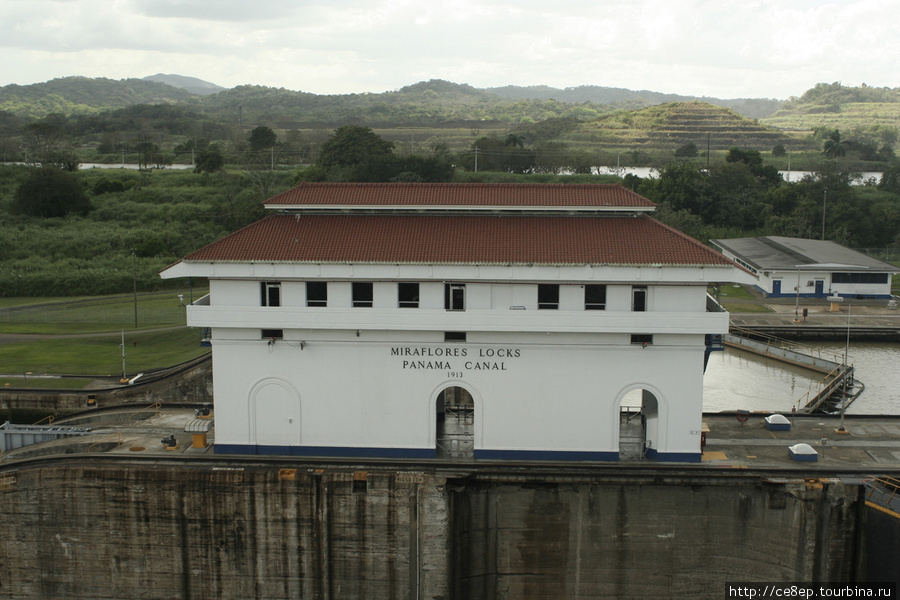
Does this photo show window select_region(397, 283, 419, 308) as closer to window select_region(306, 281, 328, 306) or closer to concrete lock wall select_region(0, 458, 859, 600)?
window select_region(306, 281, 328, 306)

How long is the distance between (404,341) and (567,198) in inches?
252

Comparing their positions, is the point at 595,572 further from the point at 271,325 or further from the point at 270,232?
the point at 270,232

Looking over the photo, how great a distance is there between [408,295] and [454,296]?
1266 mm

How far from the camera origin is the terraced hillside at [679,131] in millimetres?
134375

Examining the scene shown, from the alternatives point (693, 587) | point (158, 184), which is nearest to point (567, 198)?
point (693, 587)

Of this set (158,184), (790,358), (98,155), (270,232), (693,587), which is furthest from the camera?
(98,155)

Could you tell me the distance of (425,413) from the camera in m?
22.0

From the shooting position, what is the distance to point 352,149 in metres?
76.8

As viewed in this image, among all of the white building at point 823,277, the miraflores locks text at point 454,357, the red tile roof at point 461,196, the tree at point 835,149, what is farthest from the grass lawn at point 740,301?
the tree at point 835,149

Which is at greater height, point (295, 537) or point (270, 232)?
point (270, 232)

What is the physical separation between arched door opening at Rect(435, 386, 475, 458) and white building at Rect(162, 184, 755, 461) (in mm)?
458

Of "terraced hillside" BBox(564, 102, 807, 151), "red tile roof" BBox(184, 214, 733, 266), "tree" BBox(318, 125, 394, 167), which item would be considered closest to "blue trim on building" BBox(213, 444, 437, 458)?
"red tile roof" BBox(184, 214, 733, 266)

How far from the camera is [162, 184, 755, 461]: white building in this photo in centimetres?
2128

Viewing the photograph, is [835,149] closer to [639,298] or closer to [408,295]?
[639,298]
